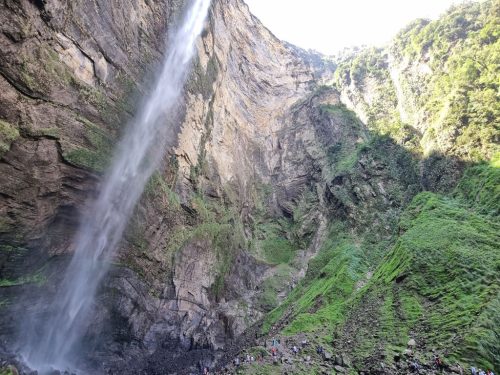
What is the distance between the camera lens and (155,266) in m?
32.7

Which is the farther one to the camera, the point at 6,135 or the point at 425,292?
the point at 425,292

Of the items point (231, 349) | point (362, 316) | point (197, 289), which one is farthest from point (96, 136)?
point (362, 316)

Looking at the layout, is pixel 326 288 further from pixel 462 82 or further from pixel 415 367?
pixel 462 82

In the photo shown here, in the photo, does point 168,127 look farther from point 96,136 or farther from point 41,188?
point 41,188

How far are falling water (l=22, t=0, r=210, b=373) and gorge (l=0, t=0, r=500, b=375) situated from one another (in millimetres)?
228

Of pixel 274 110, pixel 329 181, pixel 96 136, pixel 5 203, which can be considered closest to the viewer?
pixel 5 203

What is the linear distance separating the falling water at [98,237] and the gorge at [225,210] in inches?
9.0

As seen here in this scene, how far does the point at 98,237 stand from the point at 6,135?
36.3 ft

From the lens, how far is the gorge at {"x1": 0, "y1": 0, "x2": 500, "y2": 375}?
2264 centimetres

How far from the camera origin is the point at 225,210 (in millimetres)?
44406


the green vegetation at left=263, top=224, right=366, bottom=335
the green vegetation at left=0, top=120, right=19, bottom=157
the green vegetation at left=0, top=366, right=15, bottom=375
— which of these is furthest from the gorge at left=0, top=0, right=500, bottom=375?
the green vegetation at left=0, top=366, right=15, bottom=375

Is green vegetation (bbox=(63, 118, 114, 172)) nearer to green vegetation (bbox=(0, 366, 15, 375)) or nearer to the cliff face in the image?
the cliff face

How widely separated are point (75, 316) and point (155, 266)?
712 cm

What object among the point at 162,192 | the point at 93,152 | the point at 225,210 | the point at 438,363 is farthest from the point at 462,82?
the point at 93,152
